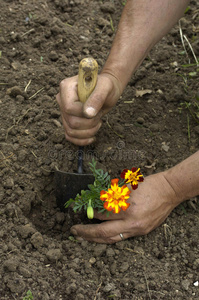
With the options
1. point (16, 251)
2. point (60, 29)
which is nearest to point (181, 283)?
point (16, 251)

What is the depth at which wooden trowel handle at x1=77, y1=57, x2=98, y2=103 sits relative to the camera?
94.2 inches

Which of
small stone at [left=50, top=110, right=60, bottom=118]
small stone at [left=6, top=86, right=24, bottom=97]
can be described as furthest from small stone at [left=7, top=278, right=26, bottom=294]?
small stone at [left=6, top=86, right=24, bottom=97]

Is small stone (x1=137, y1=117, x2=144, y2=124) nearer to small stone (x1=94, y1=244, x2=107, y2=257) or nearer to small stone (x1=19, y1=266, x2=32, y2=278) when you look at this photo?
small stone (x1=94, y1=244, x2=107, y2=257)

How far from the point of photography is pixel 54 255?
2.57 meters

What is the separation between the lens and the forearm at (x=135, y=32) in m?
3.04

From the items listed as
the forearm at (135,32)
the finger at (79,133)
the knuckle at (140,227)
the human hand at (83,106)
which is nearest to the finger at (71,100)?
the human hand at (83,106)

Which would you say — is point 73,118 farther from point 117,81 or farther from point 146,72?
point 146,72

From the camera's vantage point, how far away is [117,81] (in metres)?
2.96

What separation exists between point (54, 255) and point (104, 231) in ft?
1.14

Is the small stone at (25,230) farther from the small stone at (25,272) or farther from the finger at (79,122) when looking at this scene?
the finger at (79,122)

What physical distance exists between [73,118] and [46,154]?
1.98 feet

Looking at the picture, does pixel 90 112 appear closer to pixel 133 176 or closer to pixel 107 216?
pixel 133 176

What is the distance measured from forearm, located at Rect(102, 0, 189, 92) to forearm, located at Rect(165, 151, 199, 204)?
0.72 m

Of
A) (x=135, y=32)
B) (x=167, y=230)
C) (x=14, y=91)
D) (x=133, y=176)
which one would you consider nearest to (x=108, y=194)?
(x=133, y=176)
